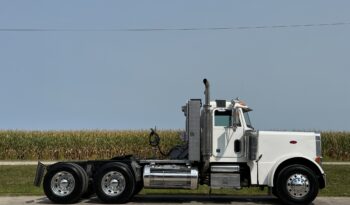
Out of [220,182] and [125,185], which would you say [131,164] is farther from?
[220,182]

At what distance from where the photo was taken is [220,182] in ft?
50.1

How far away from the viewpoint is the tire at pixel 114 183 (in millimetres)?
14953

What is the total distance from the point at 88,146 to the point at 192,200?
2661cm

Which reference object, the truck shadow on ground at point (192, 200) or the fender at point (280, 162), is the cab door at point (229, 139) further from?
the truck shadow on ground at point (192, 200)

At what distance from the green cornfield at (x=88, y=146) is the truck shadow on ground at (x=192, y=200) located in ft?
79.8

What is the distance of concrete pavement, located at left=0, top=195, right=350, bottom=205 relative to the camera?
15.4 m

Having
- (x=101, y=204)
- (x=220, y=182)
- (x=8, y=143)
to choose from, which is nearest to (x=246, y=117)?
(x=220, y=182)

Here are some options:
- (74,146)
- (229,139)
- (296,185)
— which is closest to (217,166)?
(229,139)

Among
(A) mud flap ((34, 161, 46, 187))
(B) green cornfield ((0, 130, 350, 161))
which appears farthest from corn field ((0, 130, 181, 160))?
(A) mud flap ((34, 161, 46, 187))

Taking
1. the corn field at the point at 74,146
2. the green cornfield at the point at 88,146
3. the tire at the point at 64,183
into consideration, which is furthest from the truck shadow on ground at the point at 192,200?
the corn field at the point at 74,146

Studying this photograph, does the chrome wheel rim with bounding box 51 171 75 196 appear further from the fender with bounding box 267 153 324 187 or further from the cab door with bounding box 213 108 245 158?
the fender with bounding box 267 153 324 187

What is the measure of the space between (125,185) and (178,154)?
1.96 metres

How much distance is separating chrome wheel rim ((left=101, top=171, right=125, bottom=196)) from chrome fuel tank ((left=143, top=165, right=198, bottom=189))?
654 millimetres

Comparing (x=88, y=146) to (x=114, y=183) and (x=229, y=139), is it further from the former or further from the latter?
(x=229, y=139)
